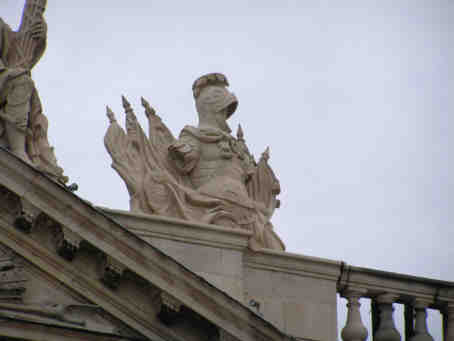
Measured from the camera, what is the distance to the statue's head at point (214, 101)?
22.8 m

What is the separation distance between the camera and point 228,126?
22891 mm

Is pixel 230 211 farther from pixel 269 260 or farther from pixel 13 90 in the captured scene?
pixel 13 90

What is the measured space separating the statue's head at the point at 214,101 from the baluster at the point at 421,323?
4.38 m

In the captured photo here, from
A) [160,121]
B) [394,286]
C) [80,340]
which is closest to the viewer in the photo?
[80,340]

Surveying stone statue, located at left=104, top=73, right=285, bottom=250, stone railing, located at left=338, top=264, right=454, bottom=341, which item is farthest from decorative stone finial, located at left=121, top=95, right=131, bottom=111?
stone railing, located at left=338, top=264, right=454, bottom=341

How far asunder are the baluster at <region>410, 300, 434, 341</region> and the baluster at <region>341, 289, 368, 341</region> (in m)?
0.86

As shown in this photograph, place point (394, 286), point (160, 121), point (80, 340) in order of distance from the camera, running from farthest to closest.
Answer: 1. point (160, 121)
2. point (394, 286)
3. point (80, 340)

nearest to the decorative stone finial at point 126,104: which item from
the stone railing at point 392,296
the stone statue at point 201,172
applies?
the stone statue at point 201,172

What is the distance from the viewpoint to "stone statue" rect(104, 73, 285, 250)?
21266mm

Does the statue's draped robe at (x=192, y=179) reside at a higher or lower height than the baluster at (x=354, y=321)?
higher

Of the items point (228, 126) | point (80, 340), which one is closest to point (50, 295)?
point (80, 340)

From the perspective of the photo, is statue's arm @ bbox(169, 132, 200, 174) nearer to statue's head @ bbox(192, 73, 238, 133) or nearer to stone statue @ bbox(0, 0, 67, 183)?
statue's head @ bbox(192, 73, 238, 133)

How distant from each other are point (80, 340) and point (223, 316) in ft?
6.62

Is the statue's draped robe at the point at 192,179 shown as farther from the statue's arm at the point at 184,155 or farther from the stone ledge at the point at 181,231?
the stone ledge at the point at 181,231
